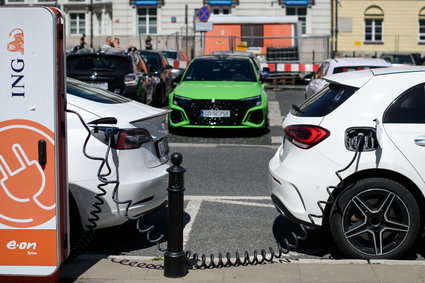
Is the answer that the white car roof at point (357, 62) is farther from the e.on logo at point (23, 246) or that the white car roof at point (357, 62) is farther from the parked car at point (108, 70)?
the e.on logo at point (23, 246)

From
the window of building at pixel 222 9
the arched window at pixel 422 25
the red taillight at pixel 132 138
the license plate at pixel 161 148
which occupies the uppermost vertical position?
the window of building at pixel 222 9

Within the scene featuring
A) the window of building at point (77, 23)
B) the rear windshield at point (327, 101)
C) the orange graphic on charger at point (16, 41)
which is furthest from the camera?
the window of building at point (77, 23)

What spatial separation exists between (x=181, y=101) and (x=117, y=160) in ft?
27.9

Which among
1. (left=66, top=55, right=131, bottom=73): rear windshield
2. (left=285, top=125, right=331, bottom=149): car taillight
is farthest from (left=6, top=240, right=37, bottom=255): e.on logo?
(left=66, top=55, right=131, bottom=73): rear windshield

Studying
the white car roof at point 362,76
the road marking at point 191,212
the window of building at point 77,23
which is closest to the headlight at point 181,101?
the road marking at point 191,212

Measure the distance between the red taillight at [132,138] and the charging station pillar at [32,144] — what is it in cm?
99

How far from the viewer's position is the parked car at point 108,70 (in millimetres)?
15273

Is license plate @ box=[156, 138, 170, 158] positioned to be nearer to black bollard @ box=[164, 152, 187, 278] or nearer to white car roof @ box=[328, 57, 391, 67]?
black bollard @ box=[164, 152, 187, 278]

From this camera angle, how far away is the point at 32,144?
492 centimetres

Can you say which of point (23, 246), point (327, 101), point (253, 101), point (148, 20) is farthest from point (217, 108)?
point (148, 20)

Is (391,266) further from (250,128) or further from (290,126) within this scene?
(250,128)

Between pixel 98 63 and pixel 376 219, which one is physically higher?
pixel 98 63

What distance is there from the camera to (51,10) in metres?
4.86

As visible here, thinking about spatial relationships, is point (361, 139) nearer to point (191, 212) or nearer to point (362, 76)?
point (362, 76)
